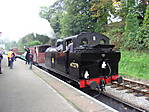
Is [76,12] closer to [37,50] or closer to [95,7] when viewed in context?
[95,7]

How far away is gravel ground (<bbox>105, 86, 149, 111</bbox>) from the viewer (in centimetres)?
553

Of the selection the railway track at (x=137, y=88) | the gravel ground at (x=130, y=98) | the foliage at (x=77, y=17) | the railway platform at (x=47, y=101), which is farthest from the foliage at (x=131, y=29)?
the railway platform at (x=47, y=101)

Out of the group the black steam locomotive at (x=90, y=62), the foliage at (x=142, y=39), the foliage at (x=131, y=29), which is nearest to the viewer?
the black steam locomotive at (x=90, y=62)

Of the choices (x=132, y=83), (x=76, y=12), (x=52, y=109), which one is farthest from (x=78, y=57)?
(x=76, y=12)

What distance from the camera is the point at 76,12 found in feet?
68.5

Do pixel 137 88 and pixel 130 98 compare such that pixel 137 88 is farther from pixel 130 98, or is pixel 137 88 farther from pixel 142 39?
pixel 142 39

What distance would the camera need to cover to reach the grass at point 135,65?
10.0 m

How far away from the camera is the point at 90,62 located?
601 cm

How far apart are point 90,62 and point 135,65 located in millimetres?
6254

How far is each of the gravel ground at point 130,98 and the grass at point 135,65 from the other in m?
2.96

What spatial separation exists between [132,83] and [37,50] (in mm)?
10133

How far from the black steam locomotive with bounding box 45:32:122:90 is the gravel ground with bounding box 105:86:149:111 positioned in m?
0.61

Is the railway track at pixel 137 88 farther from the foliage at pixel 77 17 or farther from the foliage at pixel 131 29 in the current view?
the foliage at pixel 77 17

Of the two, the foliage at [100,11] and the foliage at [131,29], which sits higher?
the foliage at [100,11]
